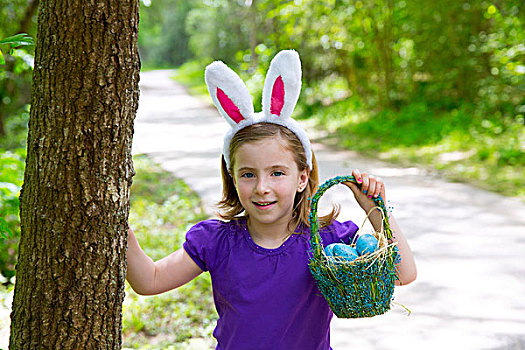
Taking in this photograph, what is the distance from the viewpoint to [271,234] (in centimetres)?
204

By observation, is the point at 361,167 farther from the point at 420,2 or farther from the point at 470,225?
the point at 420,2

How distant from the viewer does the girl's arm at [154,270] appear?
194cm

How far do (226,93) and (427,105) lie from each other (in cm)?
1062

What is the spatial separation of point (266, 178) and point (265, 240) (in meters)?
0.26

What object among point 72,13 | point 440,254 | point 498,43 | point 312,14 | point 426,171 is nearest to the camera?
point 72,13

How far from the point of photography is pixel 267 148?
1.95m

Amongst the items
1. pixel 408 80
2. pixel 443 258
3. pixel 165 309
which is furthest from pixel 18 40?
pixel 408 80

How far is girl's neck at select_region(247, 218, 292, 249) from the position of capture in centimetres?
203

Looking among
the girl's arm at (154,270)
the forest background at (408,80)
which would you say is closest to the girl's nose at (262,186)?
the girl's arm at (154,270)

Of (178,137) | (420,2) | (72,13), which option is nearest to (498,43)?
(420,2)

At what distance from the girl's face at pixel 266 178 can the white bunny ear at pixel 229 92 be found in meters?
0.14

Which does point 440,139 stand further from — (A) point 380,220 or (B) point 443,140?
(A) point 380,220

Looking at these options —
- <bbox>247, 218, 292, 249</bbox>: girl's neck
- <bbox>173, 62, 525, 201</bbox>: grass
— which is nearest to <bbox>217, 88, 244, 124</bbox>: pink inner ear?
<bbox>247, 218, 292, 249</bbox>: girl's neck

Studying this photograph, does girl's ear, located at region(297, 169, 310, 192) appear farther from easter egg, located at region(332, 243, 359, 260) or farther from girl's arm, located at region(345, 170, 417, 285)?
easter egg, located at region(332, 243, 359, 260)
